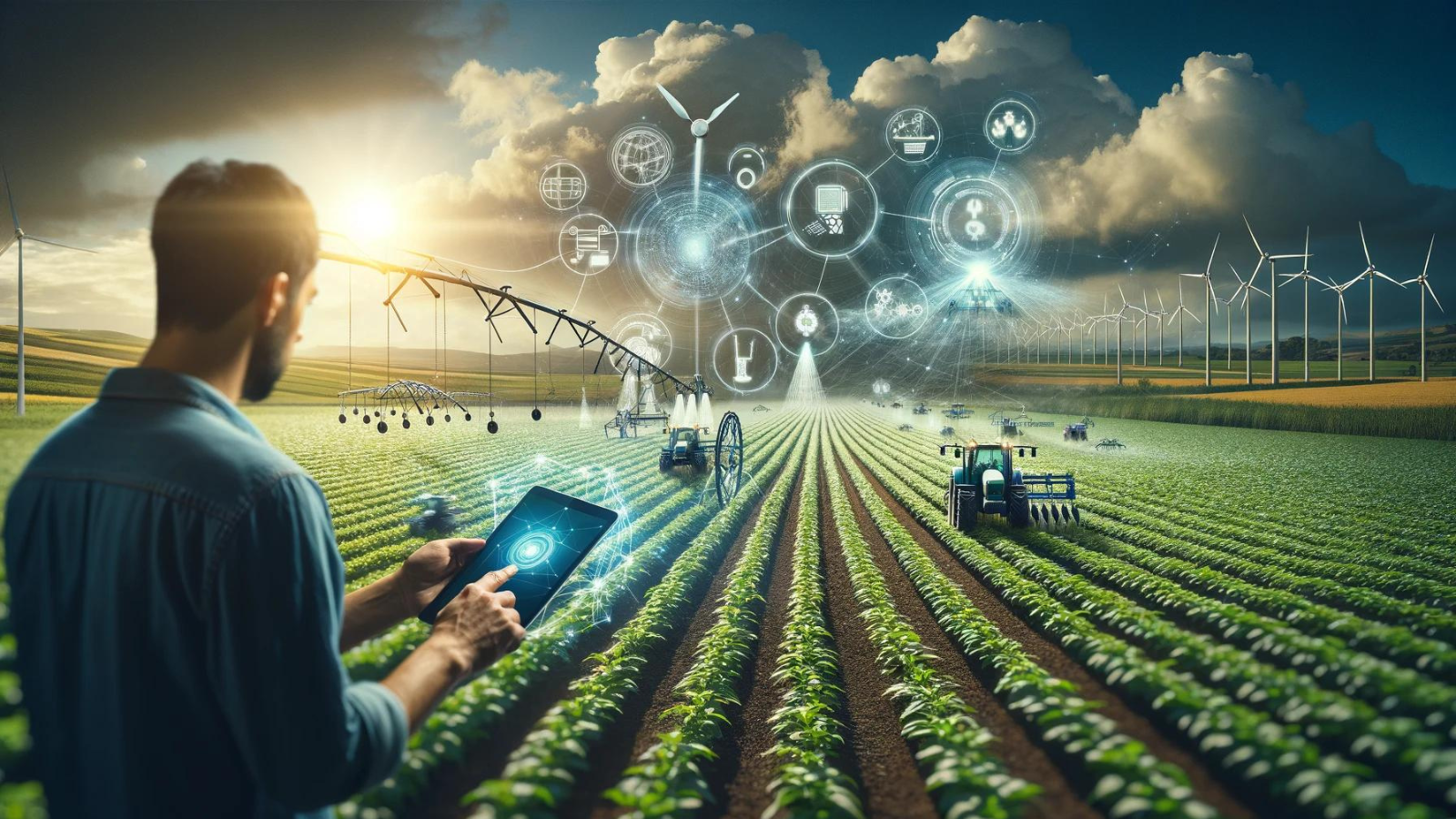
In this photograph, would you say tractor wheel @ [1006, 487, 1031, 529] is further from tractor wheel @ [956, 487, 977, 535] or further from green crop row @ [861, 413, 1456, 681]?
green crop row @ [861, 413, 1456, 681]

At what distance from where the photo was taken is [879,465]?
1236 inches

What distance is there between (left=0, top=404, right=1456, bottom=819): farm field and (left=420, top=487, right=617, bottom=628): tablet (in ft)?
2.05

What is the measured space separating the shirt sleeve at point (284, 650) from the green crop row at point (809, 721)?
2929mm

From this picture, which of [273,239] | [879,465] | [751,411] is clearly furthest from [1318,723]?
[751,411]

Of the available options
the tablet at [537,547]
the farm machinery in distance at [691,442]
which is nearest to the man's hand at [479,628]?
the tablet at [537,547]

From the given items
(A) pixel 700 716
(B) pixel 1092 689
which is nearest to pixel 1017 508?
(B) pixel 1092 689

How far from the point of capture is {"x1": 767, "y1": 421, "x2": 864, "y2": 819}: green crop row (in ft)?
13.0

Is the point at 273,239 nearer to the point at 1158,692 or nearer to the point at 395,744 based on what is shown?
the point at 395,744

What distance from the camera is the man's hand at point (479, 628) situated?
1.93m

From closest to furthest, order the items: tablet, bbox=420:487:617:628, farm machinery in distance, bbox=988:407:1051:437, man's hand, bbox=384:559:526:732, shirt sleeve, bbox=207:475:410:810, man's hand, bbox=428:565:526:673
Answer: shirt sleeve, bbox=207:475:410:810 → man's hand, bbox=384:559:526:732 → man's hand, bbox=428:565:526:673 → tablet, bbox=420:487:617:628 → farm machinery in distance, bbox=988:407:1051:437

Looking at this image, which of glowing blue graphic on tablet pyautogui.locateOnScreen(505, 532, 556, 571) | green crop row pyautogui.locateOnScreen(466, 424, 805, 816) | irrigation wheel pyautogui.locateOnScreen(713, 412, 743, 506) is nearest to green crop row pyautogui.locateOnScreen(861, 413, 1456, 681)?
green crop row pyautogui.locateOnScreen(466, 424, 805, 816)

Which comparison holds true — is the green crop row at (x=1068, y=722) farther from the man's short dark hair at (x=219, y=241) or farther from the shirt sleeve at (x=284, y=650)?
the man's short dark hair at (x=219, y=241)

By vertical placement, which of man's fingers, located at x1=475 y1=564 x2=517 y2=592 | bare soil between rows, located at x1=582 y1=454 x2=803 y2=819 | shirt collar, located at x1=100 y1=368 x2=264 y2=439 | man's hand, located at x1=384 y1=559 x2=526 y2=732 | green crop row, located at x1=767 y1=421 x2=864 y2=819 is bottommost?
bare soil between rows, located at x1=582 y1=454 x2=803 y2=819

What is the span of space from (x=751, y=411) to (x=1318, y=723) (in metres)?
97.4
